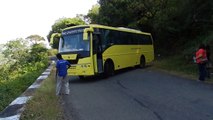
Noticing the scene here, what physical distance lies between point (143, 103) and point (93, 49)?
7.83 meters

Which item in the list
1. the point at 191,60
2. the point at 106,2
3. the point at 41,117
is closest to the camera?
the point at 41,117

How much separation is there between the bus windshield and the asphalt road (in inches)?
148

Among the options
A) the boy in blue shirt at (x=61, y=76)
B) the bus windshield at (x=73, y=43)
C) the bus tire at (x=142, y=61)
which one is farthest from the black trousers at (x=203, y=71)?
the bus tire at (x=142, y=61)

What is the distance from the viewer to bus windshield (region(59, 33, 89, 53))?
60.7 ft

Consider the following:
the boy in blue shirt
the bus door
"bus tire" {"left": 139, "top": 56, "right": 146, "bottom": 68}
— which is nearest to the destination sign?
the bus door

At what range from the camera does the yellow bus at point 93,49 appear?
18.3 metres

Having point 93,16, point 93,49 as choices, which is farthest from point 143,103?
point 93,16

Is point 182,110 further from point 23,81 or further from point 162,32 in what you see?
point 162,32

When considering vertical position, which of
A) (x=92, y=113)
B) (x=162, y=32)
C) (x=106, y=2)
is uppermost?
(x=106, y=2)

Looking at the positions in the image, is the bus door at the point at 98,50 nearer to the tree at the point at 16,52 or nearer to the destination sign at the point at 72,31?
the destination sign at the point at 72,31

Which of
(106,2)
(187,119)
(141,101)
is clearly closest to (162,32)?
(106,2)

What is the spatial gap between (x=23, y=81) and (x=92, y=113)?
10.3 metres

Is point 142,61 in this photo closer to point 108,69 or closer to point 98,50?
point 108,69

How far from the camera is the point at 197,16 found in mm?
25547
